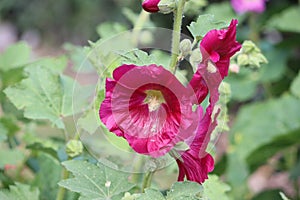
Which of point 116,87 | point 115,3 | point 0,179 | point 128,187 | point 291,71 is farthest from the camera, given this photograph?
point 115,3

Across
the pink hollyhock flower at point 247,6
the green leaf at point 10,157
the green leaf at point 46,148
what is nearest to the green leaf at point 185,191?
the green leaf at point 46,148

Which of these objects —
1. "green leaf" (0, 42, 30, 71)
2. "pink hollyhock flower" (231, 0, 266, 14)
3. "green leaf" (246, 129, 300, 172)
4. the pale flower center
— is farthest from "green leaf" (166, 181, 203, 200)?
"pink hollyhock flower" (231, 0, 266, 14)

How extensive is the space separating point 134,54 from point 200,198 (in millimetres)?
208

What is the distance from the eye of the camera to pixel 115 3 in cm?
493

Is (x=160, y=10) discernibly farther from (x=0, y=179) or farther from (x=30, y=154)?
(x=30, y=154)

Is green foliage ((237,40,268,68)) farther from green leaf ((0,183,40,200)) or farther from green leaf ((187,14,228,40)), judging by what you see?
green leaf ((0,183,40,200))

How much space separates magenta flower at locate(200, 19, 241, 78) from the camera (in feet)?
2.77

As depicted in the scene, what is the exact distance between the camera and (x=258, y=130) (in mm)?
2098

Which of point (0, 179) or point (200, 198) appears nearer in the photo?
point (200, 198)

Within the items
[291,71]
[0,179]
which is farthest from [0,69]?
[291,71]

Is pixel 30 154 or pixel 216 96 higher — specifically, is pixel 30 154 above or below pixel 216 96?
below

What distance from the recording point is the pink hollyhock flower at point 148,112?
84 cm

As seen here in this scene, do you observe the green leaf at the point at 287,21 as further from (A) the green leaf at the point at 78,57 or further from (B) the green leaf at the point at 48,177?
(B) the green leaf at the point at 48,177

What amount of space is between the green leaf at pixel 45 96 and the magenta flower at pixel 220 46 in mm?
342
